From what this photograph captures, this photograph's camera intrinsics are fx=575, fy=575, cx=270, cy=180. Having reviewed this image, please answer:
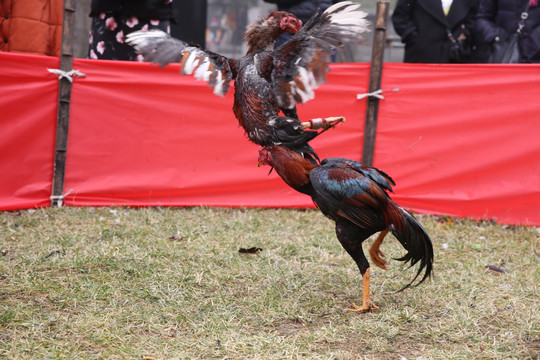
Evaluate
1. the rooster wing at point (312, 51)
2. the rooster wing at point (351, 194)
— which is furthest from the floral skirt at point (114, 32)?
the rooster wing at point (351, 194)

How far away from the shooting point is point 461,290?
3742 mm

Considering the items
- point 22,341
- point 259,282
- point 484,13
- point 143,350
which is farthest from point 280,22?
point 484,13

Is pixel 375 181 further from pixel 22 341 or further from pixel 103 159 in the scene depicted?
pixel 103 159

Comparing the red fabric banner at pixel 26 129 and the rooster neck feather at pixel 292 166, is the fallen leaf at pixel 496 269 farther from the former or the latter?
the red fabric banner at pixel 26 129

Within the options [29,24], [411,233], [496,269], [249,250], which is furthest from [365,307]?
[29,24]

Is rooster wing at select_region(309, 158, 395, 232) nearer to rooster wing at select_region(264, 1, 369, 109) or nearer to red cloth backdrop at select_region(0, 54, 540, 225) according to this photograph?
rooster wing at select_region(264, 1, 369, 109)

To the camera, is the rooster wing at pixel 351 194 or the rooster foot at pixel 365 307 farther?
the rooster foot at pixel 365 307

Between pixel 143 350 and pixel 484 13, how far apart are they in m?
5.13

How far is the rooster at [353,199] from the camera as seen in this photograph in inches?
123

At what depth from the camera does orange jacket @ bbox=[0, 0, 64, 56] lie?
18.2 feet

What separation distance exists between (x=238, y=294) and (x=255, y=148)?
95.6 inches

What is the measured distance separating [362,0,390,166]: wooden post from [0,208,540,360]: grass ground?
993 millimetres

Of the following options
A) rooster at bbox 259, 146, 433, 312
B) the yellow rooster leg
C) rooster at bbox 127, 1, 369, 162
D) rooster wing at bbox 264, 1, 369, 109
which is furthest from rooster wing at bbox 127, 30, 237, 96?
the yellow rooster leg

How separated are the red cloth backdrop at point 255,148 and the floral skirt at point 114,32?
0.84 ft
